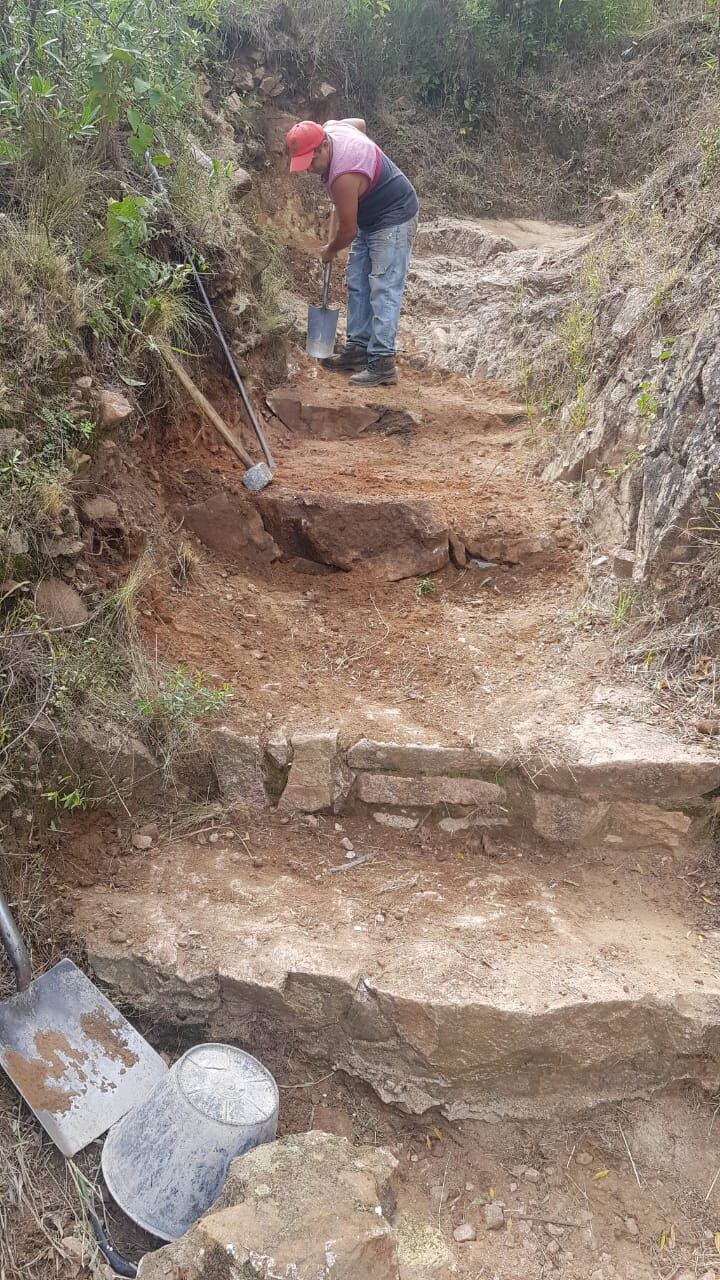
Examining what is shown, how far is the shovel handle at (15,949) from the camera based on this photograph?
7.04 ft

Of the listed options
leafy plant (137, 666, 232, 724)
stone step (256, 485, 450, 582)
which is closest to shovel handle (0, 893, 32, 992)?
leafy plant (137, 666, 232, 724)

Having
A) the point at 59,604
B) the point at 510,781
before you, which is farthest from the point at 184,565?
the point at 510,781

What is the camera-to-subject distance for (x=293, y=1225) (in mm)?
1646

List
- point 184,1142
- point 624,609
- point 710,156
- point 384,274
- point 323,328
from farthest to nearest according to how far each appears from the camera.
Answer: point 323,328 < point 384,274 < point 710,156 < point 624,609 < point 184,1142

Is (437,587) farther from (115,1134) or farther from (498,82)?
(498,82)

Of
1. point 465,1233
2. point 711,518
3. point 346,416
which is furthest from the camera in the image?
point 346,416

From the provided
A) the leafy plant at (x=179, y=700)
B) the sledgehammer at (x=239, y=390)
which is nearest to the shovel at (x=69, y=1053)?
the leafy plant at (x=179, y=700)

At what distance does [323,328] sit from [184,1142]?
4.62m

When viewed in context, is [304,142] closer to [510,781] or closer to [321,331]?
[321,331]

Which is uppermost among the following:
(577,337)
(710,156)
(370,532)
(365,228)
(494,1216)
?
(710,156)

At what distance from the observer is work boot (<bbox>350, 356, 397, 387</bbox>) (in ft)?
17.2

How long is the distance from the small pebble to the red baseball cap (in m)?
4.77

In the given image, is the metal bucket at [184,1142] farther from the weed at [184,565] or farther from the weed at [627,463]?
the weed at [627,463]

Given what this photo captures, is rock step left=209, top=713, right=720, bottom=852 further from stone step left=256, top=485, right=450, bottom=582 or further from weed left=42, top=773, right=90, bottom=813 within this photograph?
stone step left=256, top=485, right=450, bottom=582
